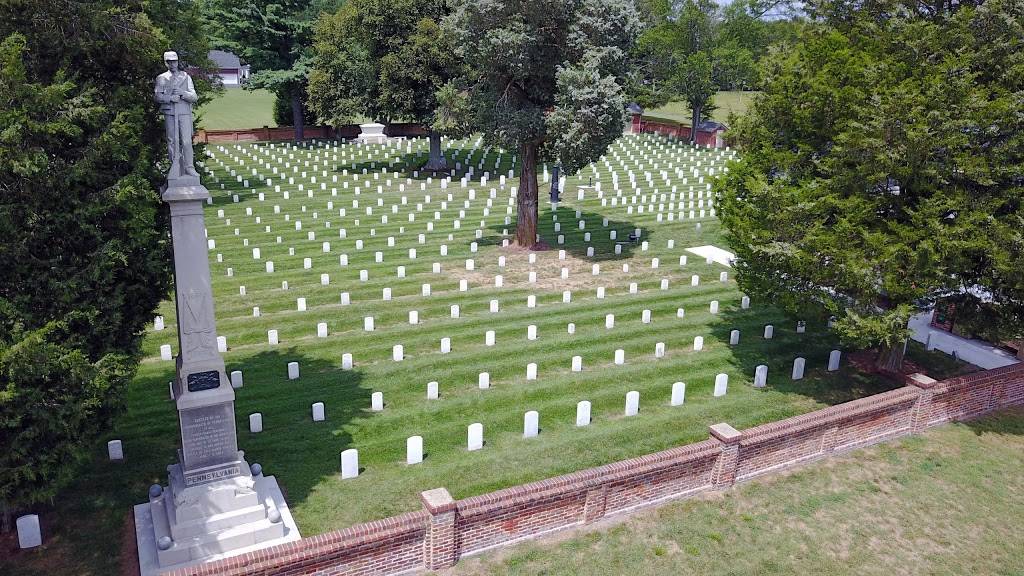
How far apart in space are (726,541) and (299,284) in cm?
1709

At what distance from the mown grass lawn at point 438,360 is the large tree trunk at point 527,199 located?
3.45 ft

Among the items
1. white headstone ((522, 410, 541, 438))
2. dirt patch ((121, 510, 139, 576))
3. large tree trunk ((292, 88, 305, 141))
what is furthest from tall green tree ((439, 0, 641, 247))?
large tree trunk ((292, 88, 305, 141))

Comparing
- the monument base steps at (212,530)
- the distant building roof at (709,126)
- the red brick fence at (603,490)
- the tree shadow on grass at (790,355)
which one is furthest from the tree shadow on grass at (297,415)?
the distant building roof at (709,126)

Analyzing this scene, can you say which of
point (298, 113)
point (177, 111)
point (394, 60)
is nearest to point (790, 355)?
point (177, 111)

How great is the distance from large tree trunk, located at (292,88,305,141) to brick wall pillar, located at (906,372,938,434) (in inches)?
1979

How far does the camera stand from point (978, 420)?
16.3 meters

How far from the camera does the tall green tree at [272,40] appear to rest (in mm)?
53219

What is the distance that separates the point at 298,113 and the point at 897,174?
49.9m

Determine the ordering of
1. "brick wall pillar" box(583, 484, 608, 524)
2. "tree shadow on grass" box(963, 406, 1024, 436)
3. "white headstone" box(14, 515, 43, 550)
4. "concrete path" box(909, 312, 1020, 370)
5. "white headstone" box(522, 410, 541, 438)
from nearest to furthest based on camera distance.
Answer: "white headstone" box(14, 515, 43, 550)
"brick wall pillar" box(583, 484, 608, 524)
"white headstone" box(522, 410, 541, 438)
"tree shadow on grass" box(963, 406, 1024, 436)
"concrete path" box(909, 312, 1020, 370)

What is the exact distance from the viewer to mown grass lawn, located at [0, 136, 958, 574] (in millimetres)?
13133

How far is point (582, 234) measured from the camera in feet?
105

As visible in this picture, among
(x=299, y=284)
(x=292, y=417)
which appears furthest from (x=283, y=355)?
(x=299, y=284)

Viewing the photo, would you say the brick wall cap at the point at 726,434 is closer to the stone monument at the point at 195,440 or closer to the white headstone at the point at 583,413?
the white headstone at the point at 583,413

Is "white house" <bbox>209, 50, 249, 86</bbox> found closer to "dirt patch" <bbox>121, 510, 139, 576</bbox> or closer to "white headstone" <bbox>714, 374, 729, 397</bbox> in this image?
"white headstone" <bbox>714, 374, 729, 397</bbox>
